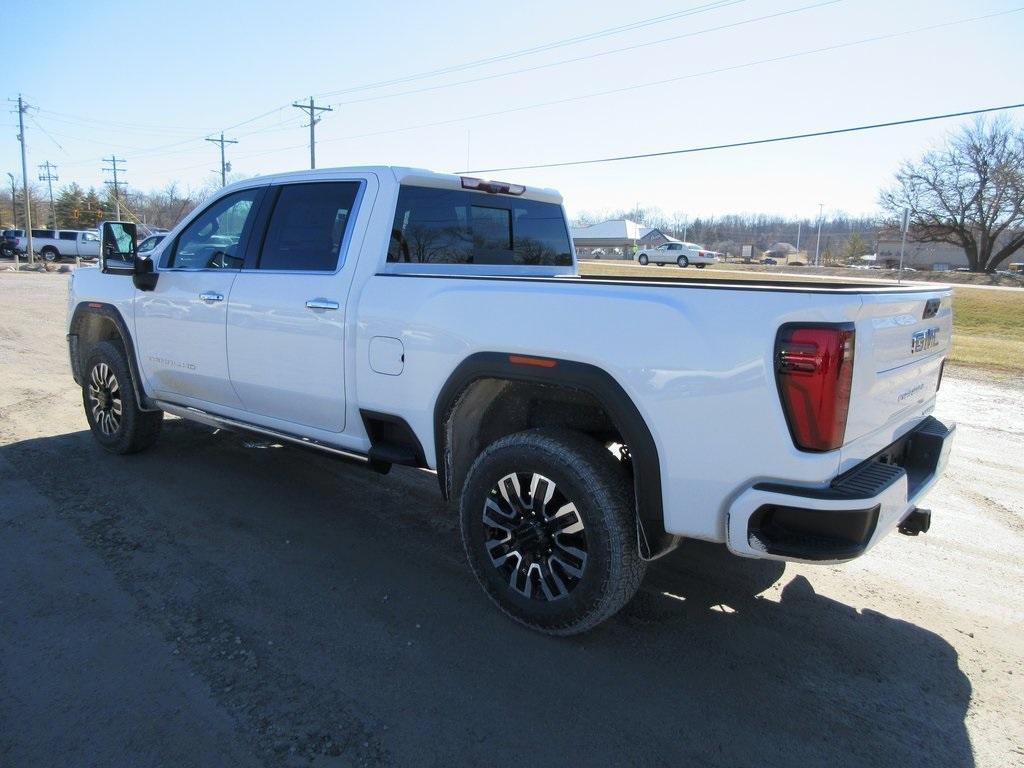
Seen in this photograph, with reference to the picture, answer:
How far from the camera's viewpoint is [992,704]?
2.87 meters

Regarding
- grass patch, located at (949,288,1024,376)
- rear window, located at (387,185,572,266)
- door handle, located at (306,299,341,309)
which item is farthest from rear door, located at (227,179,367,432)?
grass patch, located at (949,288,1024,376)

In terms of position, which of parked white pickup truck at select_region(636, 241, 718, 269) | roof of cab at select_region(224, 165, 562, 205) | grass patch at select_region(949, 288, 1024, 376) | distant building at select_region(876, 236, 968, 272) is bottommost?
grass patch at select_region(949, 288, 1024, 376)

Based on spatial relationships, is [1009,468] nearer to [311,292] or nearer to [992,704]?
[992,704]

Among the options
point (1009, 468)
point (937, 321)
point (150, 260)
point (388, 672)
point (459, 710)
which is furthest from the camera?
point (1009, 468)

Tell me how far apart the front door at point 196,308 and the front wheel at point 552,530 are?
224 cm

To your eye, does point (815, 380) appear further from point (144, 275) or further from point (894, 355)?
point (144, 275)

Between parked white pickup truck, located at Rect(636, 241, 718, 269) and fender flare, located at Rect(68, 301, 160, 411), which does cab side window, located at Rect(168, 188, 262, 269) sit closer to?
fender flare, located at Rect(68, 301, 160, 411)

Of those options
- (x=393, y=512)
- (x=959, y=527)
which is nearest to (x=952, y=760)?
(x=959, y=527)

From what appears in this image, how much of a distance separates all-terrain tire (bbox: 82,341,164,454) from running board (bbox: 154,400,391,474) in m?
0.25

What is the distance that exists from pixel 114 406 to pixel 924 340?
5499 mm

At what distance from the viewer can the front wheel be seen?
3.04m

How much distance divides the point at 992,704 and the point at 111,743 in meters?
3.25

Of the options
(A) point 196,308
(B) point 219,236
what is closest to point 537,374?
(A) point 196,308

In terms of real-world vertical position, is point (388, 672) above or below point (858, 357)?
below
